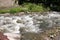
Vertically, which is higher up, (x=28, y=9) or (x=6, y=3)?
(x=6, y=3)

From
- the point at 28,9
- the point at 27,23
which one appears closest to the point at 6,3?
the point at 28,9

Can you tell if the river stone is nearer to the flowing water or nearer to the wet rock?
the wet rock

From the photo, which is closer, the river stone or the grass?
the grass

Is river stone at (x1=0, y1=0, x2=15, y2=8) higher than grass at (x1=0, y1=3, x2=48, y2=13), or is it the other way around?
river stone at (x1=0, y1=0, x2=15, y2=8)

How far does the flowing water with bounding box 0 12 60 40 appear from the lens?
48.6 ft

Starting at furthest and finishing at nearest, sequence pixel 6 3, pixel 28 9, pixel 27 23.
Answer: pixel 6 3
pixel 28 9
pixel 27 23

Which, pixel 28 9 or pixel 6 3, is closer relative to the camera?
pixel 28 9

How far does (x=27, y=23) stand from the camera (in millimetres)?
16734

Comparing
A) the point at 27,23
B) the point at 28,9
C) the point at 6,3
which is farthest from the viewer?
the point at 6,3

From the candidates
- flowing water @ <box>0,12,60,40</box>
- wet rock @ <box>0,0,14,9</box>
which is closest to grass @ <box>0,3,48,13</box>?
wet rock @ <box>0,0,14,9</box>

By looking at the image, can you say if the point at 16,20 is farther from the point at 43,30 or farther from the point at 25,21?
the point at 43,30

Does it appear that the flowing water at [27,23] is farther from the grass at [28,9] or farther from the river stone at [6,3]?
the river stone at [6,3]

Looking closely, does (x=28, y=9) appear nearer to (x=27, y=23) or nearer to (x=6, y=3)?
(x=6, y=3)

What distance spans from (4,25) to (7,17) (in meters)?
2.13
